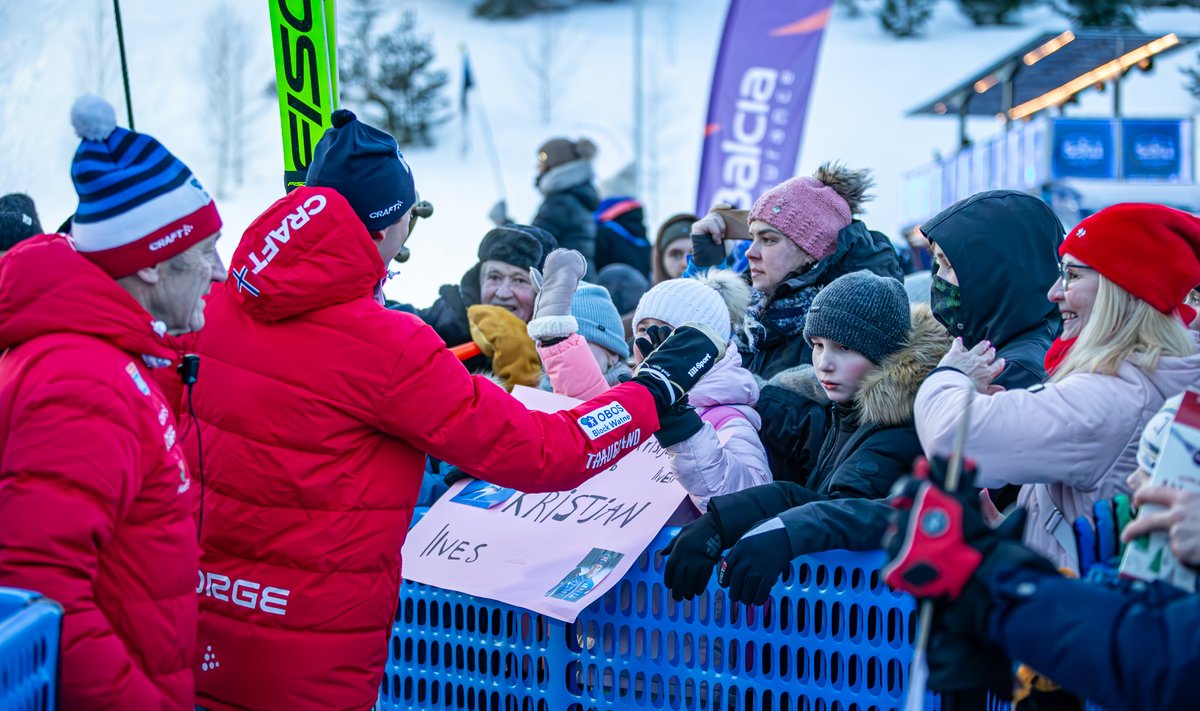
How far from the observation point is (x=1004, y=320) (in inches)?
124

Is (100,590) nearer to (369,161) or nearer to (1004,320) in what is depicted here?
(369,161)

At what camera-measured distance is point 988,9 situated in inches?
Answer: 2089

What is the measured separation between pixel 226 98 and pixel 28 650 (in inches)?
1131

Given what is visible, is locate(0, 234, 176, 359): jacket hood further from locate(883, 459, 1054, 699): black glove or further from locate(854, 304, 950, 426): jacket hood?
locate(854, 304, 950, 426): jacket hood

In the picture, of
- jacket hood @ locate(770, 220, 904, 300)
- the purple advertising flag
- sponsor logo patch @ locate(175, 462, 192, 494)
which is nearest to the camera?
sponsor logo patch @ locate(175, 462, 192, 494)

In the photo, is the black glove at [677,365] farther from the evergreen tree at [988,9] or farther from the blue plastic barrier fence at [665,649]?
the evergreen tree at [988,9]

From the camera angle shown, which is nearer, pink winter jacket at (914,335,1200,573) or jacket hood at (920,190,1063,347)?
pink winter jacket at (914,335,1200,573)

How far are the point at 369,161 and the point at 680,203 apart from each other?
32.1 metres

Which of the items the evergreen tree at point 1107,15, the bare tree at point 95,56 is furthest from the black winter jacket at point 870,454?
the evergreen tree at point 1107,15

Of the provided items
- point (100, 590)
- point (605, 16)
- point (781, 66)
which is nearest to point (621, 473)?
point (100, 590)

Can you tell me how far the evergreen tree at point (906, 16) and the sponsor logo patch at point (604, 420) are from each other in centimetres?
5365

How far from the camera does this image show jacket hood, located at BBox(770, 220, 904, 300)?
12.6 feet

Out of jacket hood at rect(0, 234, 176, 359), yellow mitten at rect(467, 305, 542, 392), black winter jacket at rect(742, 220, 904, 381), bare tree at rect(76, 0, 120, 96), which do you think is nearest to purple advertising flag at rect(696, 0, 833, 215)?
bare tree at rect(76, 0, 120, 96)

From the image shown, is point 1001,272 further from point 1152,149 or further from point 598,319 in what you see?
point 1152,149
